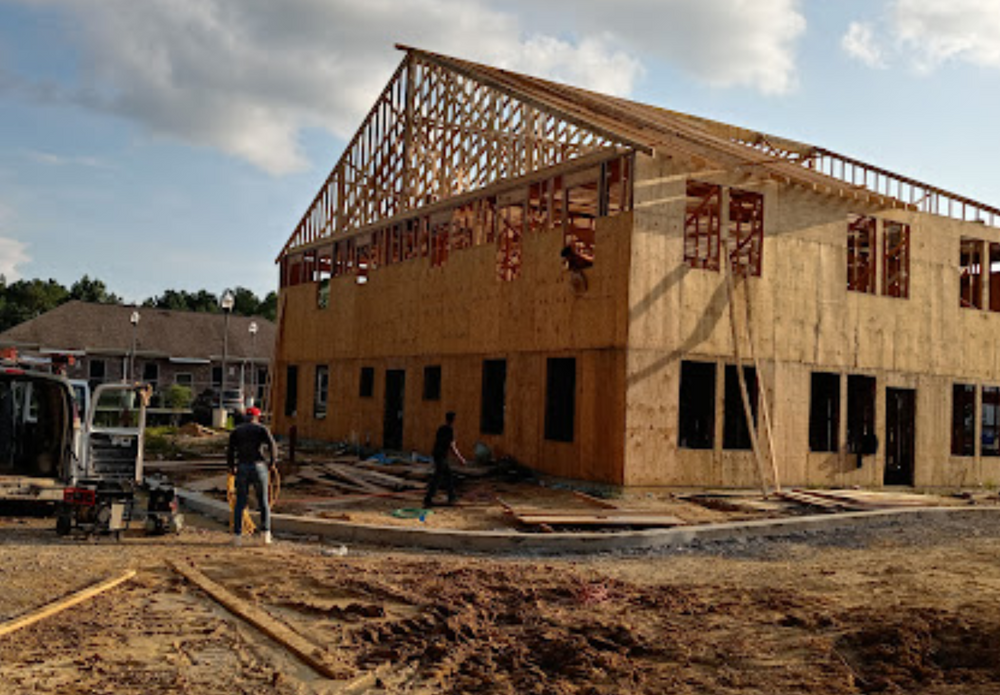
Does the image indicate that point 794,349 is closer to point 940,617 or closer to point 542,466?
point 542,466

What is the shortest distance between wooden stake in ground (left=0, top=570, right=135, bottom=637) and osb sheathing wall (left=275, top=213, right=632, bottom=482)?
9.42 meters

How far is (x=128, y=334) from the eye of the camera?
51.9 meters

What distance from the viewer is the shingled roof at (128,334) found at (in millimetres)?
49219

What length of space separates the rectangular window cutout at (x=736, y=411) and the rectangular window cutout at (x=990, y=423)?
7.24m

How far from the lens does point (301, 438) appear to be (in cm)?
Result: 2930

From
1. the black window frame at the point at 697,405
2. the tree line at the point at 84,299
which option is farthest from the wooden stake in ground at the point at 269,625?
the tree line at the point at 84,299

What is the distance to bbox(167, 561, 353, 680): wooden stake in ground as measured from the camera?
6.35m

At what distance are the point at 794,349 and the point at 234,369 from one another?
1713 inches

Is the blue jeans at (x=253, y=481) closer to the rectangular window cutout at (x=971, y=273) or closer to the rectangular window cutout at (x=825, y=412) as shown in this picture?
the rectangular window cutout at (x=825, y=412)

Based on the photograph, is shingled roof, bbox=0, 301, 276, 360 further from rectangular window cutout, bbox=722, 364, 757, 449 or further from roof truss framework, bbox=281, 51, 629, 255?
rectangular window cutout, bbox=722, 364, 757, 449

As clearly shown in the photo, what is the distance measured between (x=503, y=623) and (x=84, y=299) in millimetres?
90853

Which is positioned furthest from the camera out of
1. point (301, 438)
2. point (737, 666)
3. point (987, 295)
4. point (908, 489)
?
point (301, 438)

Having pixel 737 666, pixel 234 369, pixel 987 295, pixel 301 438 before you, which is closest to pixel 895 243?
pixel 987 295

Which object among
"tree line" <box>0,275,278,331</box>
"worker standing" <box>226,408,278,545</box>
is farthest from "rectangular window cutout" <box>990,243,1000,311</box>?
"tree line" <box>0,275,278,331</box>
